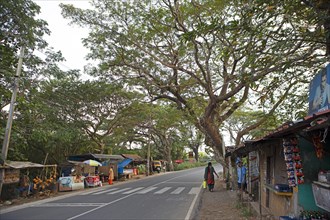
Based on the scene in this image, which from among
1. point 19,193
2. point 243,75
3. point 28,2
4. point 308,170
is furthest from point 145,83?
point 308,170

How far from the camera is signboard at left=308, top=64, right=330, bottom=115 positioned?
734 cm

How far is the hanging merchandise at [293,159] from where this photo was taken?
6.49 m

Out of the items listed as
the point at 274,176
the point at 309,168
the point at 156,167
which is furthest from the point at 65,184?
the point at 156,167

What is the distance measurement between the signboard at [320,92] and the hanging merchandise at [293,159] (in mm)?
1378

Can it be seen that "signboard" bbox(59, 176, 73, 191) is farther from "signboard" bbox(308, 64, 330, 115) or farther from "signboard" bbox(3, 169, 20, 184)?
"signboard" bbox(308, 64, 330, 115)

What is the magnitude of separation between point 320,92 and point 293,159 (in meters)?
2.56

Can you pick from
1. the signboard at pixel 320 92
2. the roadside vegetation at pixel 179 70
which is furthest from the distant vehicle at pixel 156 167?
the signboard at pixel 320 92

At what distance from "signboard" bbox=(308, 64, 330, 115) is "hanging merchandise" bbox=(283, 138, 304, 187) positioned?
138 cm

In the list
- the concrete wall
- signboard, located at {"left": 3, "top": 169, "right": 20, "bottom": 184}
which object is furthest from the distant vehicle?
the concrete wall

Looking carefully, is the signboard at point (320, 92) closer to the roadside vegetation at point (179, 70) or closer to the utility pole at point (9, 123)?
the roadside vegetation at point (179, 70)

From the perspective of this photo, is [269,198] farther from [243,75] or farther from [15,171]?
[15,171]

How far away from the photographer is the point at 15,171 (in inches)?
583

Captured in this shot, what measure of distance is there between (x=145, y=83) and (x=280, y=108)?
8.03m

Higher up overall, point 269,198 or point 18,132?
point 18,132
